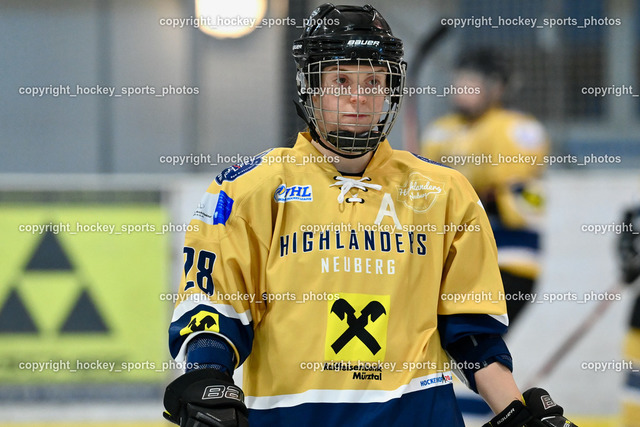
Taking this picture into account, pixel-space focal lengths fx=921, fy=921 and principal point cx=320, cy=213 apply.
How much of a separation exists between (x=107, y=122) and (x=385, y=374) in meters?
3.72

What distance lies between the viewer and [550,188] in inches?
191

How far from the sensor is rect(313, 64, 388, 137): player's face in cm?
186

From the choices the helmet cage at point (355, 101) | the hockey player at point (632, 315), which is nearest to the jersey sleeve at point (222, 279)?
the helmet cage at point (355, 101)

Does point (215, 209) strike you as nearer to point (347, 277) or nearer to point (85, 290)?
point (347, 277)

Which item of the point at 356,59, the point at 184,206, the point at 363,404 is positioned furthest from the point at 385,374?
the point at 184,206

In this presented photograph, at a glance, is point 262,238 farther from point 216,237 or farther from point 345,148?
point 345,148

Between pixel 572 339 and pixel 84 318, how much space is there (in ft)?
8.16

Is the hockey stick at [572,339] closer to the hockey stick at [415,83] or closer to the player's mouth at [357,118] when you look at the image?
the hockey stick at [415,83]

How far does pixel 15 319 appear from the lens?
14.8 feet

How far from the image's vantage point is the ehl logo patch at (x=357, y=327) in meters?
1.78

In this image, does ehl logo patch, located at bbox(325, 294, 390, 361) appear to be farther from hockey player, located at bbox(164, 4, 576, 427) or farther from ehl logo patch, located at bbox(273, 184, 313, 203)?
ehl logo patch, located at bbox(273, 184, 313, 203)

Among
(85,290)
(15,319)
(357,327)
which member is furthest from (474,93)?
(357,327)

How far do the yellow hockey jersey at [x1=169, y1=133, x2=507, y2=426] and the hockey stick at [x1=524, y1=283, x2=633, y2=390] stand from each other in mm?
3011

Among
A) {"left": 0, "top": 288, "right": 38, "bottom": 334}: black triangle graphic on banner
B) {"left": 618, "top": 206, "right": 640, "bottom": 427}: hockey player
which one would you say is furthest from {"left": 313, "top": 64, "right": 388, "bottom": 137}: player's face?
{"left": 0, "top": 288, "right": 38, "bottom": 334}: black triangle graphic on banner
